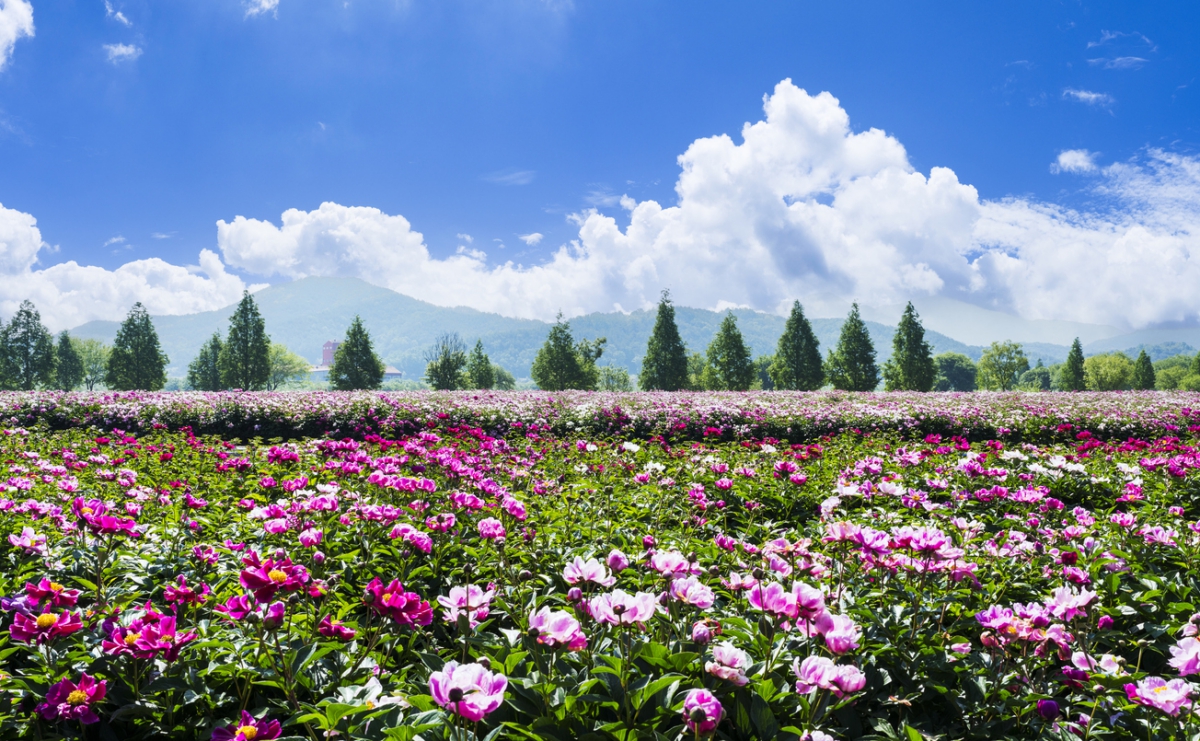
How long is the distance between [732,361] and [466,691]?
127ft

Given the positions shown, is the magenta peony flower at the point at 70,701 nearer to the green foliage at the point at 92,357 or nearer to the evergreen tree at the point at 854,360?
the evergreen tree at the point at 854,360

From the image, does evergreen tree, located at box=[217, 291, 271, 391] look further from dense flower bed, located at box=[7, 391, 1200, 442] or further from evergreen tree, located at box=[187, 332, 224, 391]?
dense flower bed, located at box=[7, 391, 1200, 442]

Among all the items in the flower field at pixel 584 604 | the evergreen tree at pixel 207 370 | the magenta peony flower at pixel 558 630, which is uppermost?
the evergreen tree at pixel 207 370

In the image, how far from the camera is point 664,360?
37844 mm

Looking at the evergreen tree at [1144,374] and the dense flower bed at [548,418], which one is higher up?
the evergreen tree at [1144,374]

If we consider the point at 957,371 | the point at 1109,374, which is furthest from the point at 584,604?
the point at 957,371

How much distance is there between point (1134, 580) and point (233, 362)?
4602 centimetres

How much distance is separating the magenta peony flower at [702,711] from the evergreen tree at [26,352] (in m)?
56.6

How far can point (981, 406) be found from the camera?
51.0 ft

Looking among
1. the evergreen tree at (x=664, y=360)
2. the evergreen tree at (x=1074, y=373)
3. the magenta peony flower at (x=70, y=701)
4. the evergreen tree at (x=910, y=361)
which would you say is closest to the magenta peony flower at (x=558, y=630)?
the magenta peony flower at (x=70, y=701)

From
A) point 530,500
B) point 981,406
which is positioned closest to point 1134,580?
point 530,500

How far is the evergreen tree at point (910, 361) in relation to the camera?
132ft

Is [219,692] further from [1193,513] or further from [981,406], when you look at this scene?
[981,406]

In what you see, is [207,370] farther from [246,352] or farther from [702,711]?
[702,711]
